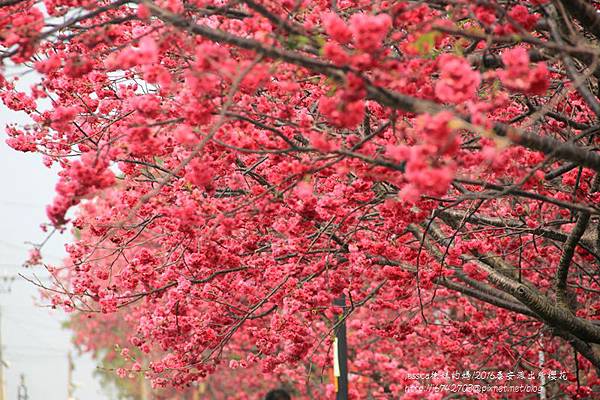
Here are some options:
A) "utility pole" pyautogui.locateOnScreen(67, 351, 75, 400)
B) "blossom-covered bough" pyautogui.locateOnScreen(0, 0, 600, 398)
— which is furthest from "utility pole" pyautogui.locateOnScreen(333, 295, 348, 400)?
"utility pole" pyautogui.locateOnScreen(67, 351, 75, 400)

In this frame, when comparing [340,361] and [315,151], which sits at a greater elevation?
[315,151]

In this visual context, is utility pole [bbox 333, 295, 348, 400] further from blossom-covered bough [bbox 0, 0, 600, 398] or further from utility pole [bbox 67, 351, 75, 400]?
utility pole [bbox 67, 351, 75, 400]

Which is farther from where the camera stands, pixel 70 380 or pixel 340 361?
pixel 70 380

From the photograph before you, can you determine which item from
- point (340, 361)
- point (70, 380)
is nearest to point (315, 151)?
point (340, 361)

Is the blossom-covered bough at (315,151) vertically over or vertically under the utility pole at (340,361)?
over

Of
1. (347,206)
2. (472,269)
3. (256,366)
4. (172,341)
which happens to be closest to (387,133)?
(347,206)

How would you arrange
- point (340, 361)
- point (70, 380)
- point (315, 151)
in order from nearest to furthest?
point (315, 151) → point (340, 361) → point (70, 380)

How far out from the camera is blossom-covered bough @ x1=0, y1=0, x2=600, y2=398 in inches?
125

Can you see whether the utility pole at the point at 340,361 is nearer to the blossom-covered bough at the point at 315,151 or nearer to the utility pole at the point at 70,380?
the blossom-covered bough at the point at 315,151

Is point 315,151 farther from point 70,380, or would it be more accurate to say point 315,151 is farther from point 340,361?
point 70,380

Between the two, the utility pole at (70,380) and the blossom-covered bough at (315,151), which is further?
the utility pole at (70,380)

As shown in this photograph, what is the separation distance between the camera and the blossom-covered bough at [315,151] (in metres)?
3.18

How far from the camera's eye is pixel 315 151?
3.64 meters

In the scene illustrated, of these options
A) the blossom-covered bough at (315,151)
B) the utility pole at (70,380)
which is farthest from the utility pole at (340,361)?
the utility pole at (70,380)
